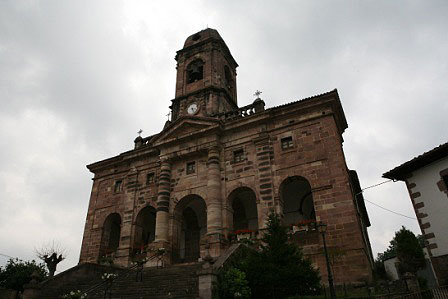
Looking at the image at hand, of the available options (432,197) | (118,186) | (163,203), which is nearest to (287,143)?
(432,197)

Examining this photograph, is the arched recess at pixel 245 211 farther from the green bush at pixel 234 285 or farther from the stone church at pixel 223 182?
the green bush at pixel 234 285

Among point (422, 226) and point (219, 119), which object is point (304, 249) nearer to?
point (422, 226)

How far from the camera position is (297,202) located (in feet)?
69.8

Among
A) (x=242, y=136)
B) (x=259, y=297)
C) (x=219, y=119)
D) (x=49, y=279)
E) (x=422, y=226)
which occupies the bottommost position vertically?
(x=259, y=297)

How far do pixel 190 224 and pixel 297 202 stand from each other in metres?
7.57

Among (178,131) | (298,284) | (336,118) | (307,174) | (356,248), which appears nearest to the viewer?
(298,284)

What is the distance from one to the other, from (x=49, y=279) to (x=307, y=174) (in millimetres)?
14196

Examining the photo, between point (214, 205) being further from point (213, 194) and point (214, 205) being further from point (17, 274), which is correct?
point (17, 274)

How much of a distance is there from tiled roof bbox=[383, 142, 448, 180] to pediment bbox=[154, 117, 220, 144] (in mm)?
10438

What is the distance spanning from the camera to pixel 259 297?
1188 cm

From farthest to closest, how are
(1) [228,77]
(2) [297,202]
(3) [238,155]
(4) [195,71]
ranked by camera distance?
(1) [228,77], (4) [195,71], (2) [297,202], (3) [238,155]

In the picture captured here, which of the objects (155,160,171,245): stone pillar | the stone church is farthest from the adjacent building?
(155,160,171,245): stone pillar

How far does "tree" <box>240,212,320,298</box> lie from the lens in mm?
11203

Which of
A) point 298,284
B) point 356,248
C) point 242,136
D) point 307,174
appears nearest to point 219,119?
point 242,136
